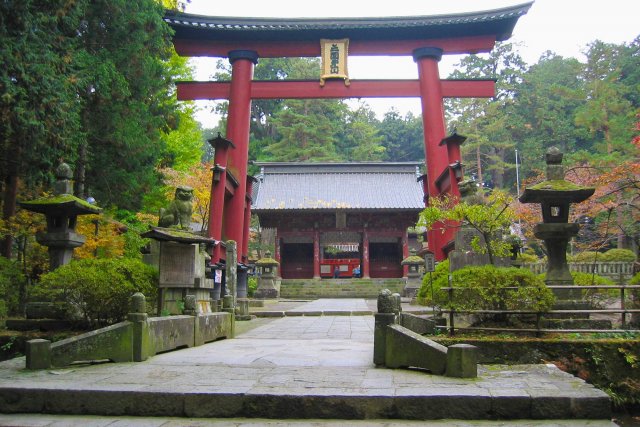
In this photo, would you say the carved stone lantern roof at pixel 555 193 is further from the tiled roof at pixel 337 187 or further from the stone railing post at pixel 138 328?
the tiled roof at pixel 337 187

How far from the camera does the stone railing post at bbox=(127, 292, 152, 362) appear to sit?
5.79 m

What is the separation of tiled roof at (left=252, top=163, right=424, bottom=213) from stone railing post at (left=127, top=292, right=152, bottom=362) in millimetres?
23333

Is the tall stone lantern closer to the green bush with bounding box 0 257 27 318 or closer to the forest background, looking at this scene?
the forest background

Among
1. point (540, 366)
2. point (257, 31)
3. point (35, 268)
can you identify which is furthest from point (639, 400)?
point (257, 31)

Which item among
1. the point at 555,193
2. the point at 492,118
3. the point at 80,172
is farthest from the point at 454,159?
the point at 492,118

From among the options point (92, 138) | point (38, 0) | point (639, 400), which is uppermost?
point (38, 0)

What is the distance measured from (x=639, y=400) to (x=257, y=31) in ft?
49.4

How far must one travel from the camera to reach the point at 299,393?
4098mm

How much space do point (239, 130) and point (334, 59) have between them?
4056 millimetres

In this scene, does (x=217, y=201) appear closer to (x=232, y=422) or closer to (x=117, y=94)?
(x=117, y=94)

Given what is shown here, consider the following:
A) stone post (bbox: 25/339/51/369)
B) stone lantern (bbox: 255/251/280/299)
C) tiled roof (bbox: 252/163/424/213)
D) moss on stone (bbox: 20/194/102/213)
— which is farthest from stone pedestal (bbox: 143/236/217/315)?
tiled roof (bbox: 252/163/424/213)

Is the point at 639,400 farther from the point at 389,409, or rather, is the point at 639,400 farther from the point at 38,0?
the point at 38,0

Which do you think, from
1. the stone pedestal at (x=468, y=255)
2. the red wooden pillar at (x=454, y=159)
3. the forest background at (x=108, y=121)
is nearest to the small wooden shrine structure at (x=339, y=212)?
the forest background at (x=108, y=121)

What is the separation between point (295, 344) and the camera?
26.6 feet
